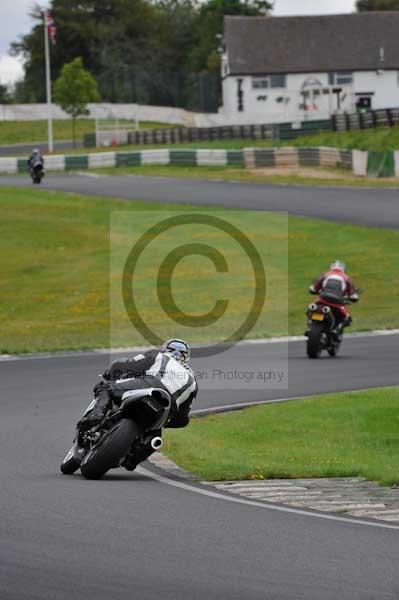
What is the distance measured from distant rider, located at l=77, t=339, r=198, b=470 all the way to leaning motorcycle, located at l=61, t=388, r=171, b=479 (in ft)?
0.21

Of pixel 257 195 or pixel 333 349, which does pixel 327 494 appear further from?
pixel 257 195

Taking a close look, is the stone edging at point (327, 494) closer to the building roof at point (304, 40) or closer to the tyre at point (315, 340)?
the tyre at point (315, 340)

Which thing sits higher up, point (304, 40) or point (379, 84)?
point (304, 40)

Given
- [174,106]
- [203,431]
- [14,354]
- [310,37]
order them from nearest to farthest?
[203,431], [14,354], [310,37], [174,106]

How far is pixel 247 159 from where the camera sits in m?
56.1

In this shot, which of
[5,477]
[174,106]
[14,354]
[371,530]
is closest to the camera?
[371,530]

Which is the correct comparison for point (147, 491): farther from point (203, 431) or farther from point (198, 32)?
point (198, 32)

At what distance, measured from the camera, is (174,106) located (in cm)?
10012

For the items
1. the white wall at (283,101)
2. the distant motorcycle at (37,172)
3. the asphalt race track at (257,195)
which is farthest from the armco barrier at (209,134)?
the distant motorcycle at (37,172)

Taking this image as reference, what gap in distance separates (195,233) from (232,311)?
1111 centimetres

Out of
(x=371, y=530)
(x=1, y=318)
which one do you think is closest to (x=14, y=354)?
(x=1, y=318)

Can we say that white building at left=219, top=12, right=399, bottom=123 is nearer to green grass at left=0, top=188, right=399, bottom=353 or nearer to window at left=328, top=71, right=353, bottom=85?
window at left=328, top=71, right=353, bottom=85

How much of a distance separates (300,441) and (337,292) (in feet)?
24.1

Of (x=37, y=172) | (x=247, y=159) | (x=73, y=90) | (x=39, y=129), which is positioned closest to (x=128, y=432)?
(x=37, y=172)
